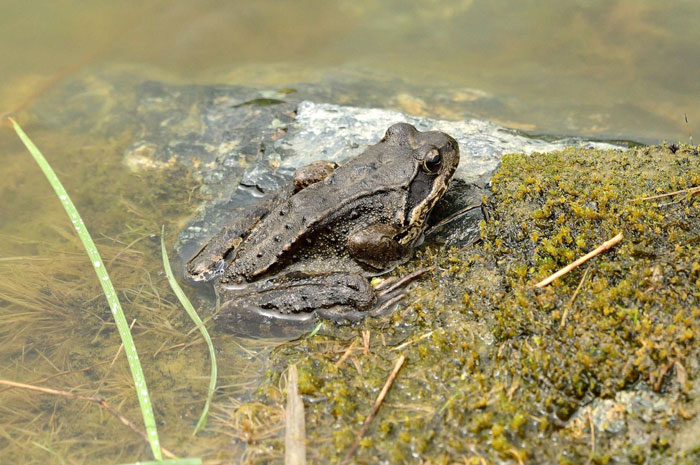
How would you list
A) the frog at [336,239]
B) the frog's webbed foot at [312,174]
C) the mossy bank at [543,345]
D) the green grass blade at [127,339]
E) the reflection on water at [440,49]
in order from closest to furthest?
the mossy bank at [543,345] → the green grass blade at [127,339] → the frog at [336,239] → the frog's webbed foot at [312,174] → the reflection on water at [440,49]

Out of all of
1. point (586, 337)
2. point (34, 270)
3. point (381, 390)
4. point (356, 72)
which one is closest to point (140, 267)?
point (34, 270)

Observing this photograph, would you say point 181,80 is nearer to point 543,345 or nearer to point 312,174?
point 312,174

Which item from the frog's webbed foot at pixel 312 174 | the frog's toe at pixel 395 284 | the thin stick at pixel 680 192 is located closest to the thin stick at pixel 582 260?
the thin stick at pixel 680 192

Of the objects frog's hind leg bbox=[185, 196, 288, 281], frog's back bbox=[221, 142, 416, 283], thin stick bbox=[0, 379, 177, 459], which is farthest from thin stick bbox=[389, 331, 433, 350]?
frog's hind leg bbox=[185, 196, 288, 281]

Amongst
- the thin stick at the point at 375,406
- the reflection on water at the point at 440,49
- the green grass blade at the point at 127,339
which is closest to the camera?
the thin stick at the point at 375,406

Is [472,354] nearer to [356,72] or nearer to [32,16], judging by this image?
[356,72]

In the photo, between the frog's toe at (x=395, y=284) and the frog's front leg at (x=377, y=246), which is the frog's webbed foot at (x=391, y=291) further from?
the frog's front leg at (x=377, y=246)

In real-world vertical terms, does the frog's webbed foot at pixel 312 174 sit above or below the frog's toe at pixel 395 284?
above
